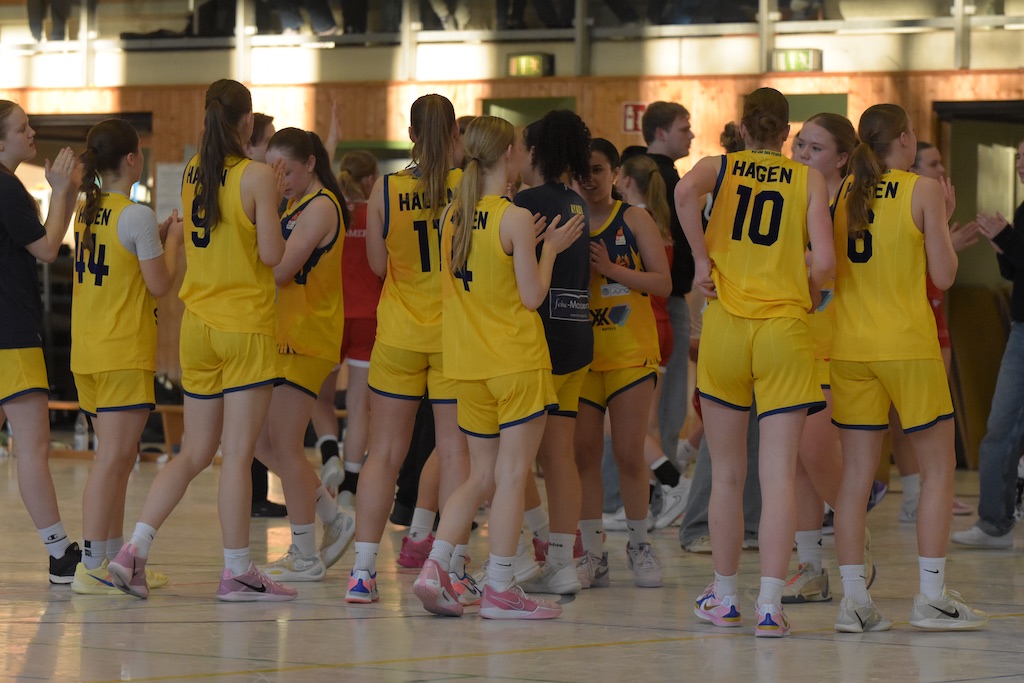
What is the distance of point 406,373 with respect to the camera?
16.5ft

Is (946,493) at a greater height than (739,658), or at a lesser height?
greater

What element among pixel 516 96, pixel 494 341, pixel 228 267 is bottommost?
pixel 494 341

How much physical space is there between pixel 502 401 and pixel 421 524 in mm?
1343

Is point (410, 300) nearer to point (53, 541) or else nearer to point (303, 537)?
point (303, 537)

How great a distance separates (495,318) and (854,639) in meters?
1.41

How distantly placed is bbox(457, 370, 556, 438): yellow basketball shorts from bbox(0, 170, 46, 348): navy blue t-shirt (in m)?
1.61

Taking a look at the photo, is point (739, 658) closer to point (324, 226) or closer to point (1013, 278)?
point (324, 226)

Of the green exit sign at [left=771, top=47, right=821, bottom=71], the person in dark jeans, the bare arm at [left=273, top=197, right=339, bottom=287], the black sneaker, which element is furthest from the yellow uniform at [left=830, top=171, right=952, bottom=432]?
the person in dark jeans

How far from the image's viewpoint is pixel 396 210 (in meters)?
5.07

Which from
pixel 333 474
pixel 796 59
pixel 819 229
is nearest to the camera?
pixel 819 229

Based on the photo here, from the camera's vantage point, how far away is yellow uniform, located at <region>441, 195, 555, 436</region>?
4598 millimetres

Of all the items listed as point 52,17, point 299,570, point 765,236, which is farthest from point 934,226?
point 52,17

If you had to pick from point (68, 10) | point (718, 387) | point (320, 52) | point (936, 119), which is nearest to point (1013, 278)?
point (718, 387)

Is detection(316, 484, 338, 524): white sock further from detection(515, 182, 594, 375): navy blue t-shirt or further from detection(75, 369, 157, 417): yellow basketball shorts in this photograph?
detection(515, 182, 594, 375): navy blue t-shirt
